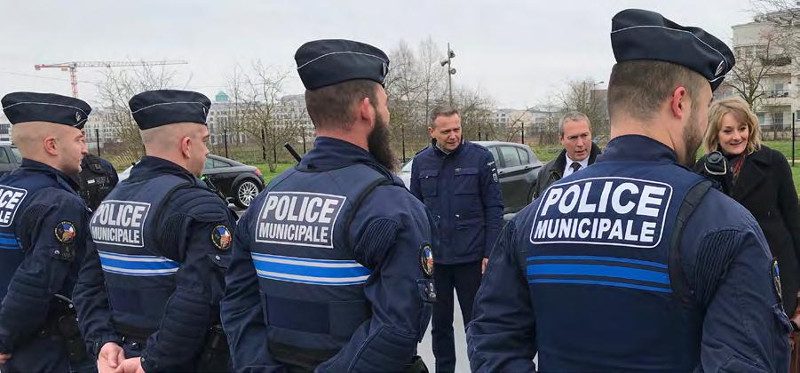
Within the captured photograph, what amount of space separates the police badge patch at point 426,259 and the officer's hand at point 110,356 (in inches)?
57.2

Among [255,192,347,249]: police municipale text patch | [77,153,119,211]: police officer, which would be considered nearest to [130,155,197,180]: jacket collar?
[255,192,347,249]: police municipale text patch

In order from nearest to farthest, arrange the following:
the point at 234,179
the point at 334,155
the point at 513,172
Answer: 1. the point at 334,155
2. the point at 513,172
3. the point at 234,179

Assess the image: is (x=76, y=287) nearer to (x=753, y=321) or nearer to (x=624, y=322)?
(x=624, y=322)

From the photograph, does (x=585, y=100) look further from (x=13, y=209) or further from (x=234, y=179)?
(x=13, y=209)

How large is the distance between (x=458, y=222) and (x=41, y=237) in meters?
2.56

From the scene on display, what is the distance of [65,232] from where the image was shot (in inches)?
112

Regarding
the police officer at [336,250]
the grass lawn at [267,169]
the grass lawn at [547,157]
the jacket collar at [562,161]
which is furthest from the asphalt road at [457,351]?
the grass lawn at [267,169]

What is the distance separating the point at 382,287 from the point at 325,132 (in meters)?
0.57

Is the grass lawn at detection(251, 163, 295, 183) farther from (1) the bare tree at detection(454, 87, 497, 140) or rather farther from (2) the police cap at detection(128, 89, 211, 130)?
(2) the police cap at detection(128, 89, 211, 130)

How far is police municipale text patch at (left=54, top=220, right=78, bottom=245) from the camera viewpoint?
9.34 ft

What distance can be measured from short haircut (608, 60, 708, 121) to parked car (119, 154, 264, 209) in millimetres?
12940

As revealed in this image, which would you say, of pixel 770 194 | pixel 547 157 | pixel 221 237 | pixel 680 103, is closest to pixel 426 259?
pixel 680 103

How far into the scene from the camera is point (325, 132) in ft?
6.82

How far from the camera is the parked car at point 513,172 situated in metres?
11.1
